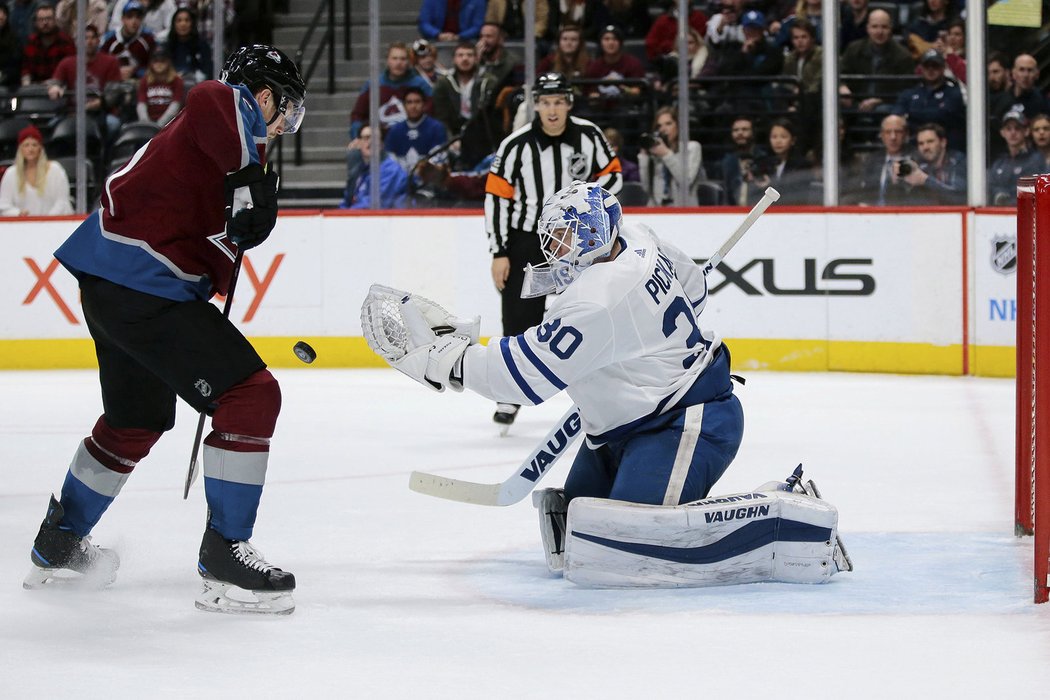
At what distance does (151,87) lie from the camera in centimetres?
900

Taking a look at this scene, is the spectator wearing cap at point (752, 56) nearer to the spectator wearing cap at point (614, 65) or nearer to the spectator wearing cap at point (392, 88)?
the spectator wearing cap at point (614, 65)

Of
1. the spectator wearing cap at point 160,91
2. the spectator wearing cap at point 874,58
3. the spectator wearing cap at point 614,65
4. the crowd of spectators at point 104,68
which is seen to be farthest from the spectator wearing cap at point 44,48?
the spectator wearing cap at point 874,58

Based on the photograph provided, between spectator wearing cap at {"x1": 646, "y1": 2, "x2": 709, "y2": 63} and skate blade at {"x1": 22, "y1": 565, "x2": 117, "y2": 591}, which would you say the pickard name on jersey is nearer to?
skate blade at {"x1": 22, "y1": 565, "x2": 117, "y2": 591}

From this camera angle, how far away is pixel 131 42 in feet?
30.1

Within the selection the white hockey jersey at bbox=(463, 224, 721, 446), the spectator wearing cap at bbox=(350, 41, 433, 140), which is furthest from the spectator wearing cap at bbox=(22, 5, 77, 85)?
the white hockey jersey at bbox=(463, 224, 721, 446)

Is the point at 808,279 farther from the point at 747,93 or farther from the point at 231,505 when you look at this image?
the point at 231,505

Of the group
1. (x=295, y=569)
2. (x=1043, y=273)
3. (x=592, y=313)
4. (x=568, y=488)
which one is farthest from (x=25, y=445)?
(x=1043, y=273)

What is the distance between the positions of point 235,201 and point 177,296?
25 centimetres

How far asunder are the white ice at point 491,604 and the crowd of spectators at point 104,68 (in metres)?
3.51

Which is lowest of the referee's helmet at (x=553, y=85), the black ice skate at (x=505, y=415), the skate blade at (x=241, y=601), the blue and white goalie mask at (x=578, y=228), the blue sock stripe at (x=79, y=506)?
the black ice skate at (x=505, y=415)

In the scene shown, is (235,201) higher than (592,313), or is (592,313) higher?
(235,201)

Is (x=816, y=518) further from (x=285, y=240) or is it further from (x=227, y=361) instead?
(x=285, y=240)

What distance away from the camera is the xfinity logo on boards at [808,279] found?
7.86 metres

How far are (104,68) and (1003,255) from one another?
198 inches
